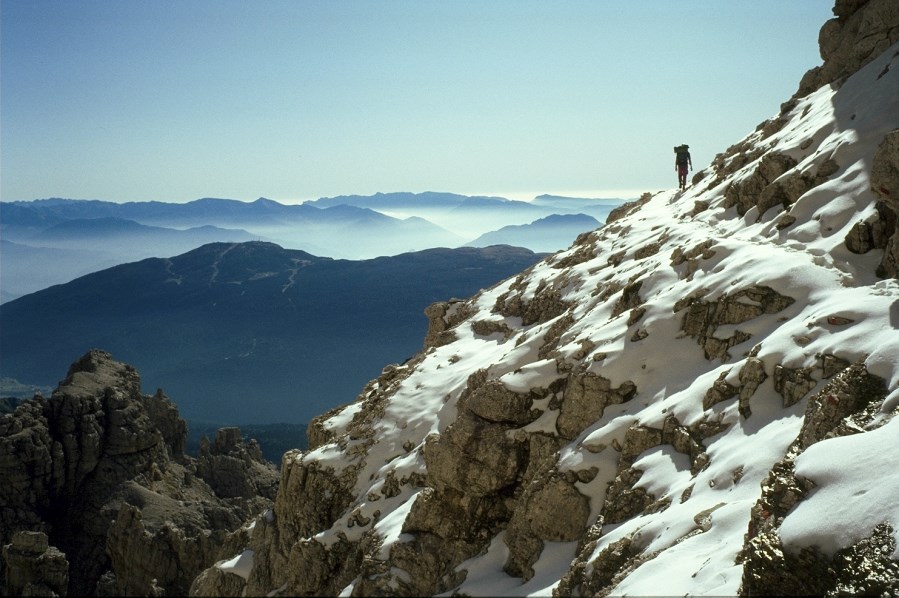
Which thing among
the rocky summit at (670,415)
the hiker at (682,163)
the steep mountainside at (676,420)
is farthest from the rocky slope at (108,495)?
the hiker at (682,163)

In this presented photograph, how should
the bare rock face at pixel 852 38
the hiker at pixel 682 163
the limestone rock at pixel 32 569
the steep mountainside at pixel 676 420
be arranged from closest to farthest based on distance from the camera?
the steep mountainside at pixel 676 420, the bare rock face at pixel 852 38, the hiker at pixel 682 163, the limestone rock at pixel 32 569

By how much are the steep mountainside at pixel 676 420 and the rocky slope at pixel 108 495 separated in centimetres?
3449

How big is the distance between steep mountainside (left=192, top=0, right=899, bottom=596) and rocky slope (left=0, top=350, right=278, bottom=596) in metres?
34.5

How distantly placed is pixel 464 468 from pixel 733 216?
15.9m

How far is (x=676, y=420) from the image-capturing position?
17.7 meters

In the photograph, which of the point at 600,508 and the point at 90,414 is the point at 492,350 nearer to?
the point at 600,508

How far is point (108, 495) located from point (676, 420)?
74000 millimetres

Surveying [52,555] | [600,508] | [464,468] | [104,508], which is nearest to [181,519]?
[104,508]

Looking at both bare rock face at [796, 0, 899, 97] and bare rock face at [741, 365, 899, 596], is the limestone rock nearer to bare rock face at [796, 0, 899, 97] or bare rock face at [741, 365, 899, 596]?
bare rock face at [741, 365, 899, 596]

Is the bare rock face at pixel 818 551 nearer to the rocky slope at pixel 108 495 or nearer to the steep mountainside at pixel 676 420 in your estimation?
the steep mountainside at pixel 676 420

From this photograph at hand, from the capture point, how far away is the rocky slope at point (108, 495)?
6047cm

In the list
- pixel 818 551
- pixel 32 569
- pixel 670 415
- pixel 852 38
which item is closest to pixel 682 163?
pixel 852 38

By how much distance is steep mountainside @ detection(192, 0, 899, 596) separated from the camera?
1060cm

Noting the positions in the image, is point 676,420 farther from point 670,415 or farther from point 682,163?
point 682,163
